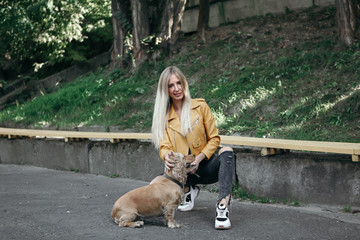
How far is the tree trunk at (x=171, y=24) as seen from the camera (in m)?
13.0

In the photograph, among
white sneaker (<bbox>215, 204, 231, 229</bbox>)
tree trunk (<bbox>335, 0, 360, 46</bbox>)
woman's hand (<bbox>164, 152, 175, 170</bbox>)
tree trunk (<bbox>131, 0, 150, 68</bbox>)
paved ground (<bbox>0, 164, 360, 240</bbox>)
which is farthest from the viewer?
tree trunk (<bbox>131, 0, 150, 68</bbox>)

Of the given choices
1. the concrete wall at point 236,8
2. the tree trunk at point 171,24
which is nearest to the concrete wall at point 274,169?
the tree trunk at point 171,24

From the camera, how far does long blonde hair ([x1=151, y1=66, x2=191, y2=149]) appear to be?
5.36 meters

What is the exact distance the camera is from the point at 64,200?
675 cm

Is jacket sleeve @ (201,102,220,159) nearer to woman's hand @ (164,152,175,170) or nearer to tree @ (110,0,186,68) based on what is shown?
woman's hand @ (164,152,175,170)

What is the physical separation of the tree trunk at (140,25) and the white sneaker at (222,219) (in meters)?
8.91

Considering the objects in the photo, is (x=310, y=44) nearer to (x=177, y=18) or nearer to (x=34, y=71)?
(x=177, y=18)

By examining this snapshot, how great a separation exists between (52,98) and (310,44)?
768 centimetres

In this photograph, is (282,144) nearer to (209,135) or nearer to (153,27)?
(209,135)

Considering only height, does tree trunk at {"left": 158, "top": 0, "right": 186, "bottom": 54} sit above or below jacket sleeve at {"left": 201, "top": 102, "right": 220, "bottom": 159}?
above

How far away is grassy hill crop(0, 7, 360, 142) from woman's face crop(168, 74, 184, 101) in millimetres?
2669

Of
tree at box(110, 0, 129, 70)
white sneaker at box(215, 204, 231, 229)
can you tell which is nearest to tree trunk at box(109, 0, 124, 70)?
tree at box(110, 0, 129, 70)

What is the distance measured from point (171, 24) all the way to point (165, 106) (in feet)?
26.5

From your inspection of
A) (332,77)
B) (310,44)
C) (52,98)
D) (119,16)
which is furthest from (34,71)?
(332,77)
